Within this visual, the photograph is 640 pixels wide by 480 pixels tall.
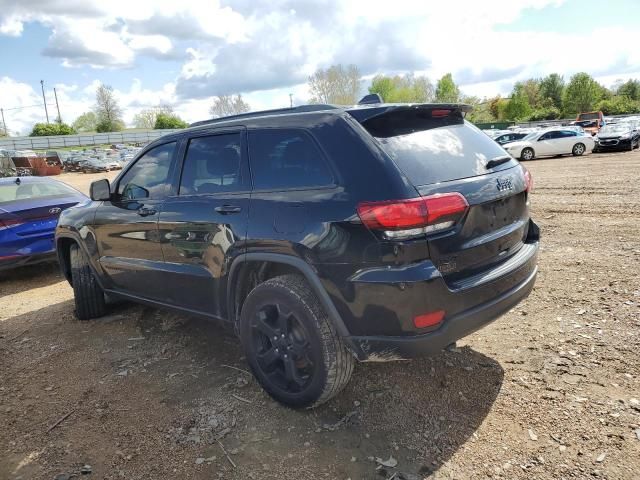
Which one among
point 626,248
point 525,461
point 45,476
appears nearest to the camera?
point 525,461

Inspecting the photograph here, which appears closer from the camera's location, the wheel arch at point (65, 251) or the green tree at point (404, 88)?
the wheel arch at point (65, 251)

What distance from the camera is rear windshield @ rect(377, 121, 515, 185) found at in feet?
8.70

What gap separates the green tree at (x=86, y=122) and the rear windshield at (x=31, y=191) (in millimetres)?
124412

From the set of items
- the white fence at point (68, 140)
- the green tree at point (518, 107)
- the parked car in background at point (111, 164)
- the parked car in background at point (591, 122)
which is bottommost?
the parked car in background at point (591, 122)

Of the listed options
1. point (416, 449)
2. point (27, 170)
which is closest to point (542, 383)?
point (416, 449)

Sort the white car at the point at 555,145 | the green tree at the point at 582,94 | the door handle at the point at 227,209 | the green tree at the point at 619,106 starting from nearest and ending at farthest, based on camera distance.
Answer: the door handle at the point at 227,209, the white car at the point at 555,145, the green tree at the point at 619,106, the green tree at the point at 582,94

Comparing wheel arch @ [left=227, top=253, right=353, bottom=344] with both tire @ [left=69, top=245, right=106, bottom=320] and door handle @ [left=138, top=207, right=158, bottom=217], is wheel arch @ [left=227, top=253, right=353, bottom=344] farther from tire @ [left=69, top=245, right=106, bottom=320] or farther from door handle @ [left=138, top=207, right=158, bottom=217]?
tire @ [left=69, top=245, right=106, bottom=320]

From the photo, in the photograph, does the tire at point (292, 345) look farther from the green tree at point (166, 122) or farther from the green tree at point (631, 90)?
the green tree at point (166, 122)

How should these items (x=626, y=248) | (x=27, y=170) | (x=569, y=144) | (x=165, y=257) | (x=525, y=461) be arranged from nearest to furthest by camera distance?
(x=525, y=461), (x=165, y=257), (x=626, y=248), (x=569, y=144), (x=27, y=170)

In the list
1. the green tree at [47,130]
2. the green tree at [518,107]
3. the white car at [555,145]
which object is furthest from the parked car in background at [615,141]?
the green tree at [47,130]

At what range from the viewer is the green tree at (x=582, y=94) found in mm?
75875

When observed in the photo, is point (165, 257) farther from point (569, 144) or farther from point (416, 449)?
point (569, 144)

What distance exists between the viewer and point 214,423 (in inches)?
119

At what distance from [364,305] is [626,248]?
4.65 m
